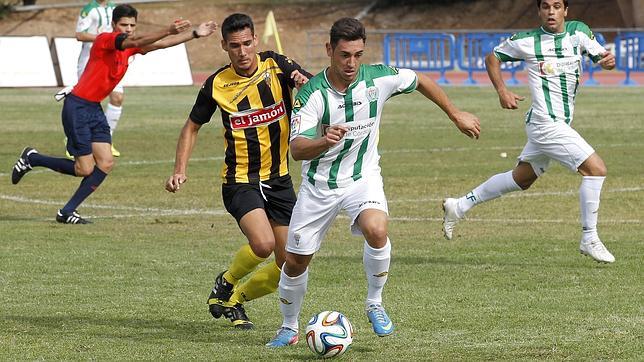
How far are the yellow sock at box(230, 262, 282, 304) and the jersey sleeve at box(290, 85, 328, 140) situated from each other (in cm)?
111

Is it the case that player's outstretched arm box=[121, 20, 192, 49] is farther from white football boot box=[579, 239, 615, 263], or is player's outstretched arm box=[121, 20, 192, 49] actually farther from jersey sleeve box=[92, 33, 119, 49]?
white football boot box=[579, 239, 615, 263]

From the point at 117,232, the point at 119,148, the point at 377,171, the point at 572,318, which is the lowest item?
the point at 119,148

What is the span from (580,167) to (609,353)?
403 cm

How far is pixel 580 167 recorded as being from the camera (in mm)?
11227

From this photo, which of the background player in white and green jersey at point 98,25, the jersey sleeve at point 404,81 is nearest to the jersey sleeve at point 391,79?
the jersey sleeve at point 404,81

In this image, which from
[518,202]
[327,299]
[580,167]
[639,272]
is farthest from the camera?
[518,202]

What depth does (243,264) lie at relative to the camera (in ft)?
28.2

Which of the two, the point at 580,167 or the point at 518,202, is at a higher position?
the point at 580,167

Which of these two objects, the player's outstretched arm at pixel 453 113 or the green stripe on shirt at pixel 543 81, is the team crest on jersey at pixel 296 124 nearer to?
the player's outstretched arm at pixel 453 113

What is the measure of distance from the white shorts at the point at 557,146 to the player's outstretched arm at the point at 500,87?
0.33 metres

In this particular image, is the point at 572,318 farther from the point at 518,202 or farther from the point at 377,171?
the point at 518,202

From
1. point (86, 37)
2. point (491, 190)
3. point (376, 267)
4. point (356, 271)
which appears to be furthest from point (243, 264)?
point (86, 37)

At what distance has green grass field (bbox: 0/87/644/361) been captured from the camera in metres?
7.85

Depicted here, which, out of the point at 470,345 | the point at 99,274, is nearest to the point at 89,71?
the point at 99,274
